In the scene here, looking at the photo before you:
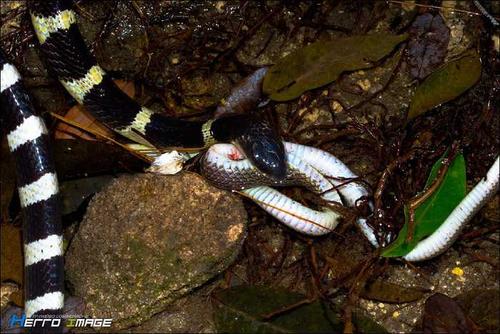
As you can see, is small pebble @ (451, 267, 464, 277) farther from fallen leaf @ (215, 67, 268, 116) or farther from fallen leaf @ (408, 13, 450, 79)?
fallen leaf @ (215, 67, 268, 116)

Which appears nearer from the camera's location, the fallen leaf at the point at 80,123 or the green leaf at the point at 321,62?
the green leaf at the point at 321,62

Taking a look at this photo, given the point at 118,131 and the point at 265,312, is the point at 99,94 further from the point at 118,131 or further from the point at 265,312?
the point at 265,312

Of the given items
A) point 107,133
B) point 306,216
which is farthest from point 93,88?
point 306,216

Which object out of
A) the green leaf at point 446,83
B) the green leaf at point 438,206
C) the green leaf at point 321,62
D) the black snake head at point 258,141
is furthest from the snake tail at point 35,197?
the green leaf at point 446,83

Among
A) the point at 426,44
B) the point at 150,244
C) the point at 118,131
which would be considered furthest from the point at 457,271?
the point at 118,131

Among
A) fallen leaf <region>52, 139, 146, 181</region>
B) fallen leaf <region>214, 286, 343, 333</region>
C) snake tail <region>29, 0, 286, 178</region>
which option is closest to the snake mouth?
snake tail <region>29, 0, 286, 178</region>

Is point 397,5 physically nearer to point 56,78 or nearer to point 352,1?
point 352,1

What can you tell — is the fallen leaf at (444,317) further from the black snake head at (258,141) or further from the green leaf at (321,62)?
the green leaf at (321,62)
